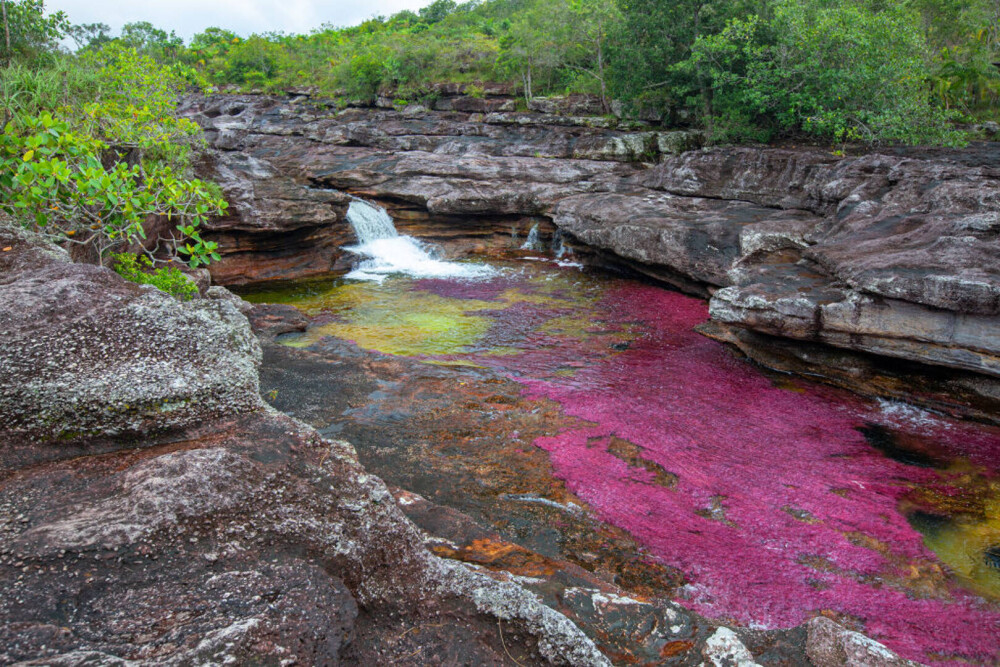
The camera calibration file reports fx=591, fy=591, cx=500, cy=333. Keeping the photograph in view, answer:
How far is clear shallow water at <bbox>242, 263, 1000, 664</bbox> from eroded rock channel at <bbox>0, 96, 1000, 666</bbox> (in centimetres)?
5

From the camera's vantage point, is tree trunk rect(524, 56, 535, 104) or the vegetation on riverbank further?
tree trunk rect(524, 56, 535, 104)

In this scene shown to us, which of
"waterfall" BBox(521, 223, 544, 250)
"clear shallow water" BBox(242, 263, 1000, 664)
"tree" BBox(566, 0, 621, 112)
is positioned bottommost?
"clear shallow water" BBox(242, 263, 1000, 664)

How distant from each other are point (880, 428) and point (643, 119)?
19.1 metres

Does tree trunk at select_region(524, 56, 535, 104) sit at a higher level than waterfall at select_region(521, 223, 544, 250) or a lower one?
higher

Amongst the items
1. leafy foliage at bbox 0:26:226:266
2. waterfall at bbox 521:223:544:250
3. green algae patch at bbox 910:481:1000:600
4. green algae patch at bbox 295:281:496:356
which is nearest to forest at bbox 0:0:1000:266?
leafy foliage at bbox 0:26:226:266

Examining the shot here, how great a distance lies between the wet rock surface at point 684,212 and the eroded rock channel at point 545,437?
0.08 meters

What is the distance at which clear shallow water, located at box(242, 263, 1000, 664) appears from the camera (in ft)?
17.6

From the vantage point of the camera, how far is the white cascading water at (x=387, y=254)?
62.3 ft

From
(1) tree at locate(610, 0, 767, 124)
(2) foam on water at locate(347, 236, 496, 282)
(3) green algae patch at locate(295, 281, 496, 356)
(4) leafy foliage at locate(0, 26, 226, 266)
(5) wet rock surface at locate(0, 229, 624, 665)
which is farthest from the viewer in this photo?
(1) tree at locate(610, 0, 767, 124)

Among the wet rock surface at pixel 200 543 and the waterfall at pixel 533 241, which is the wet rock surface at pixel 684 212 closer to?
the waterfall at pixel 533 241

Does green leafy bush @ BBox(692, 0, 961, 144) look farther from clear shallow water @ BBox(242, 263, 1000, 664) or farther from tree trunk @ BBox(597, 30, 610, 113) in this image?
clear shallow water @ BBox(242, 263, 1000, 664)

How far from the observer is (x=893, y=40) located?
16344mm

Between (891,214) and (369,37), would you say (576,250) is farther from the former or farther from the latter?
(369,37)

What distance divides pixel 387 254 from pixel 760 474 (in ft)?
50.9
